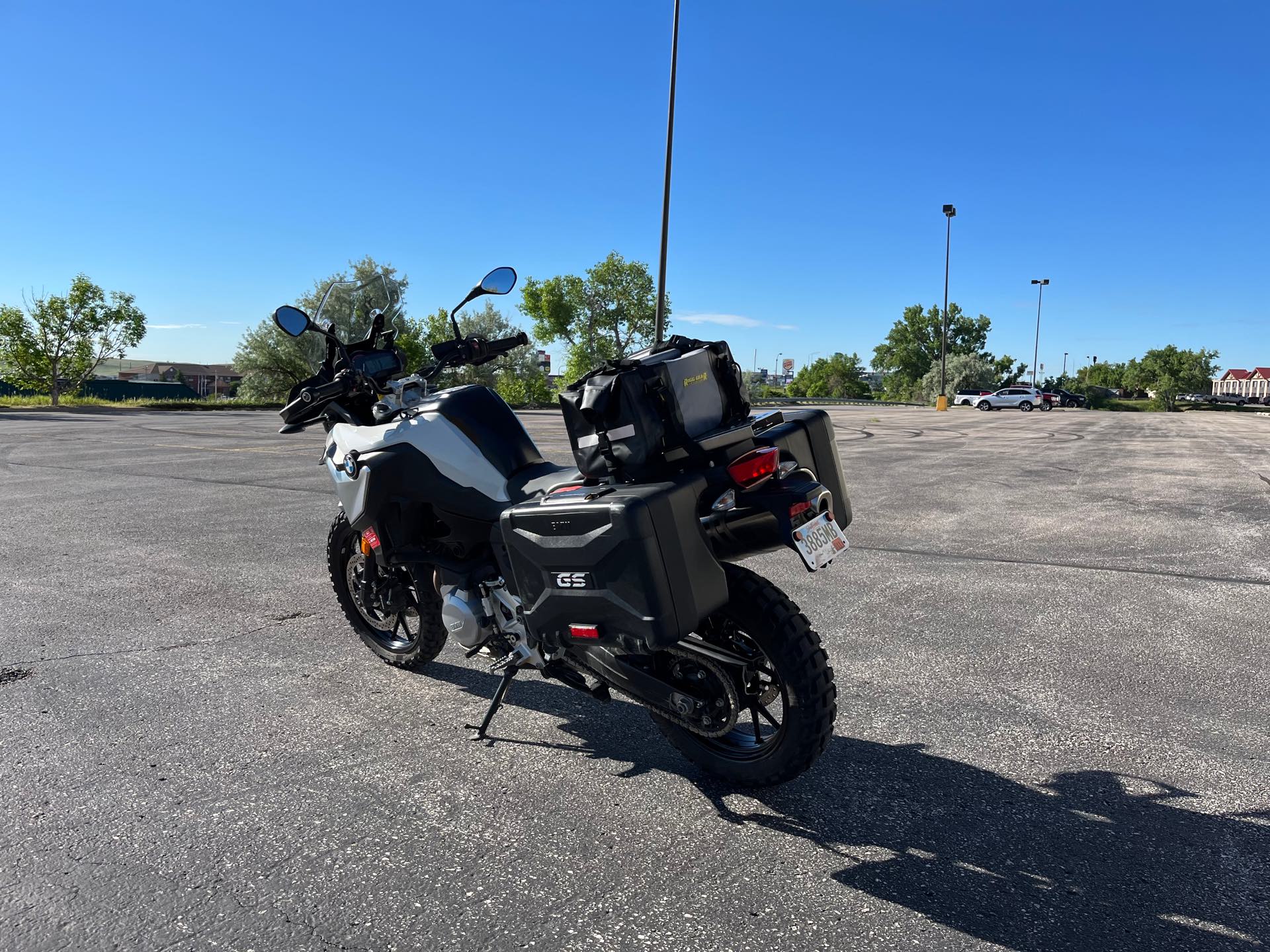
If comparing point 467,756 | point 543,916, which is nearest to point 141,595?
point 467,756

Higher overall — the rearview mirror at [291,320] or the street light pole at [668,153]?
the street light pole at [668,153]

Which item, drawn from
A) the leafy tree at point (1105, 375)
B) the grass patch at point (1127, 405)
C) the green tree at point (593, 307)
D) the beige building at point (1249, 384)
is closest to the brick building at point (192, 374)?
the green tree at point (593, 307)

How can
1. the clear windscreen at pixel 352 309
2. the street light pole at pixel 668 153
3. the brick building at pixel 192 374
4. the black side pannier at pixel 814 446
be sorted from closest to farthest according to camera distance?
the black side pannier at pixel 814 446, the clear windscreen at pixel 352 309, the street light pole at pixel 668 153, the brick building at pixel 192 374

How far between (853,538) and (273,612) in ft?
15.6

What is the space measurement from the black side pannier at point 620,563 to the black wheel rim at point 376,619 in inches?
62.6

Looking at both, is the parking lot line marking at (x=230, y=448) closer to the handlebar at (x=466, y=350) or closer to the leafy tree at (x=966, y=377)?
the handlebar at (x=466, y=350)

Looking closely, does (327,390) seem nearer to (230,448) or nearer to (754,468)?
(754,468)

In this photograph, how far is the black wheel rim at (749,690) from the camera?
2.88 metres

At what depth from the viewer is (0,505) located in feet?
30.4

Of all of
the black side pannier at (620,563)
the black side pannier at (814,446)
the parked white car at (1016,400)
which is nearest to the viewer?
the black side pannier at (620,563)

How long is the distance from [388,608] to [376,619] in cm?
28

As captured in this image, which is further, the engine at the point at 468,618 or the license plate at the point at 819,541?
the engine at the point at 468,618

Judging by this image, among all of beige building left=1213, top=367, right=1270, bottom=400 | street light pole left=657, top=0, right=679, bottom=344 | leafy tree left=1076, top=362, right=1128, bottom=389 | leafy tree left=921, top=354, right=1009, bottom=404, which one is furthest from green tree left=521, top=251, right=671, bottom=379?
beige building left=1213, top=367, right=1270, bottom=400

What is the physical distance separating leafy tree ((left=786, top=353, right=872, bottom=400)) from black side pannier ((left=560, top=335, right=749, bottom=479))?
119 meters
